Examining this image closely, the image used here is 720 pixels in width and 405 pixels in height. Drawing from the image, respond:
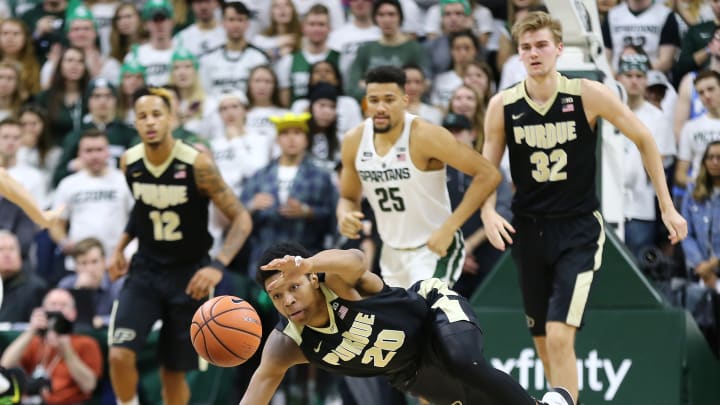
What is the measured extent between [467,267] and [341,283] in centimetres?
354

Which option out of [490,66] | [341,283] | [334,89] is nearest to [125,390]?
[341,283]

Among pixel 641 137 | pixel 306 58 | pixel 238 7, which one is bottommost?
pixel 306 58

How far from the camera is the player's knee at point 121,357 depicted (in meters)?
9.32

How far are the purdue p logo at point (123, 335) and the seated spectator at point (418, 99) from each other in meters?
3.70

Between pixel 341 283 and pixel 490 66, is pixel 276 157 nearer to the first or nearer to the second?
pixel 490 66

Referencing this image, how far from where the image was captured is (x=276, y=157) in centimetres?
1167

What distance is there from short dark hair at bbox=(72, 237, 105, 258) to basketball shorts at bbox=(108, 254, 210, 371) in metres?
1.71

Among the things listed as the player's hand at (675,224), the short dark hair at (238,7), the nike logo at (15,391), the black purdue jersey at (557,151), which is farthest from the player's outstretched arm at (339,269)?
the short dark hair at (238,7)

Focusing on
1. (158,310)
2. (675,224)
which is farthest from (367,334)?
(158,310)

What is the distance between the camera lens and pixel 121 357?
932cm

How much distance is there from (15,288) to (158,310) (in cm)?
226

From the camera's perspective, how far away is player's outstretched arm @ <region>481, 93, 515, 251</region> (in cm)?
805

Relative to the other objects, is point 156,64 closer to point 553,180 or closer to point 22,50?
point 22,50

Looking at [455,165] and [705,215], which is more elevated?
[455,165]
